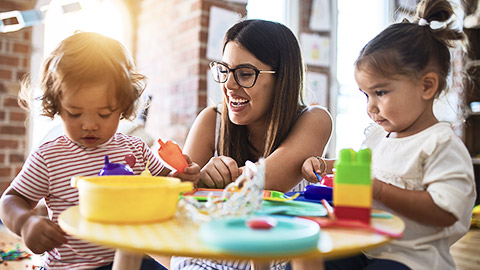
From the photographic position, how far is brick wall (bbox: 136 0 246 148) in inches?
99.5

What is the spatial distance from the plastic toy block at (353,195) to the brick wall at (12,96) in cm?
230

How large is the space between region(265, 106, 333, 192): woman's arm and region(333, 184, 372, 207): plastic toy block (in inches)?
21.8

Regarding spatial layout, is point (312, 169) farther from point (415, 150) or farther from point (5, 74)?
point (5, 74)

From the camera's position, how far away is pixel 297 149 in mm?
1224

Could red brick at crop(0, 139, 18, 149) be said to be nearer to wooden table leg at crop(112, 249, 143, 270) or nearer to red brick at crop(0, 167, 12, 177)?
red brick at crop(0, 167, 12, 177)

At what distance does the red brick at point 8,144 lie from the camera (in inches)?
94.7

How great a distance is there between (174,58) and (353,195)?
2.27 m

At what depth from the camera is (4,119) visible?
2.40m

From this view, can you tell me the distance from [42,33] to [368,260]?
7.88 feet

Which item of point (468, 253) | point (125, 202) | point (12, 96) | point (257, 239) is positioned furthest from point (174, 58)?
point (257, 239)

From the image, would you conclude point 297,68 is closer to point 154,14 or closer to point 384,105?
point 384,105

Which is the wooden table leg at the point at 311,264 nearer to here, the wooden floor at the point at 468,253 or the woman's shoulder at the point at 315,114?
the woman's shoulder at the point at 315,114

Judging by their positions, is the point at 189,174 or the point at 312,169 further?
the point at 312,169

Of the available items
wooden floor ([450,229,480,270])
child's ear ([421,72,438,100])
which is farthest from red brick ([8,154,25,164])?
wooden floor ([450,229,480,270])
